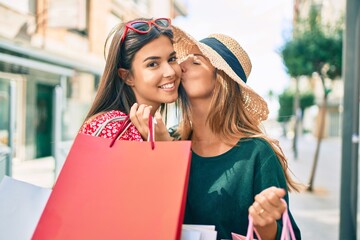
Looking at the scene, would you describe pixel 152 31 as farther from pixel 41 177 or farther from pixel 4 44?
pixel 4 44

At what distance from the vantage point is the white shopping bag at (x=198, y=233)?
39.3 inches

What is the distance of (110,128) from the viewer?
1147 millimetres

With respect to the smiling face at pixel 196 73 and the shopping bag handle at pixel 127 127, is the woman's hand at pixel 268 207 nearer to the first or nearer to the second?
the shopping bag handle at pixel 127 127

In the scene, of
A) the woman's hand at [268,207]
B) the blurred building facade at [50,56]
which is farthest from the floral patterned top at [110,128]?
the blurred building facade at [50,56]

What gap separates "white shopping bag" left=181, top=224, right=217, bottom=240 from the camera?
999 mm

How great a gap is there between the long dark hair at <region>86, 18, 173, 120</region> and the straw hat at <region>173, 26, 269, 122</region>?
0.22 feet

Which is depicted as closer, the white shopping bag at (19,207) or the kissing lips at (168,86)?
the white shopping bag at (19,207)

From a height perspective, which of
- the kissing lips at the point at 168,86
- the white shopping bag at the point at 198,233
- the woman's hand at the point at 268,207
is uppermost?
the kissing lips at the point at 168,86

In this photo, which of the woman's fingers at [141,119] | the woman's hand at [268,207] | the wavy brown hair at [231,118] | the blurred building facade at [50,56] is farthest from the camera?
the blurred building facade at [50,56]

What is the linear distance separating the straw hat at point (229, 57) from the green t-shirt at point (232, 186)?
17 cm

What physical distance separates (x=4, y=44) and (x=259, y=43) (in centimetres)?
350

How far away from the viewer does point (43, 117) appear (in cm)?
672

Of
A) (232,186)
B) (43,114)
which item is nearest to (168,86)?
(232,186)

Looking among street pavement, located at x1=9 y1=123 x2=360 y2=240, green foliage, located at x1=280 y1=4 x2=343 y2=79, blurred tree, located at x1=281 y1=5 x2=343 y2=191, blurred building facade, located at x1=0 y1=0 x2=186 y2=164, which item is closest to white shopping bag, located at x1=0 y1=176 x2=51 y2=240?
street pavement, located at x1=9 y1=123 x2=360 y2=240
